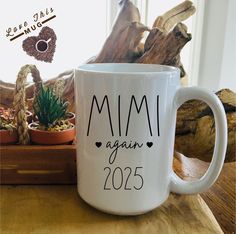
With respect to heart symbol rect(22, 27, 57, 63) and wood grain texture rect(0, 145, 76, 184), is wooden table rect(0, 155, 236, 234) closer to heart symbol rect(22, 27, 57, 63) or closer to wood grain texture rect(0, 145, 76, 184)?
wood grain texture rect(0, 145, 76, 184)

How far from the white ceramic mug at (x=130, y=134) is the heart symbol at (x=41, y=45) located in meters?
0.16

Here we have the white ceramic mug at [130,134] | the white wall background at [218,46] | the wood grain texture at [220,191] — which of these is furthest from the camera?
the white wall background at [218,46]

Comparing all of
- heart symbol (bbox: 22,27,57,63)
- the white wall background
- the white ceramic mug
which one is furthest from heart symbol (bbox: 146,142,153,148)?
the white wall background

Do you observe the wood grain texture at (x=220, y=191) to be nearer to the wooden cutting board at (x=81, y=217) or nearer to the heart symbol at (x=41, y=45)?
the wooden cutting board at (x=81, y=217)

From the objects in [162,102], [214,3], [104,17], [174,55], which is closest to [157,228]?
[162,102]

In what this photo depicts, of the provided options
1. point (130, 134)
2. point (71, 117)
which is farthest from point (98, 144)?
point (71, 117)

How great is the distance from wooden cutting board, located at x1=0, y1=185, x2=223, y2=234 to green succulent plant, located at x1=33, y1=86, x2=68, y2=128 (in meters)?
0.10

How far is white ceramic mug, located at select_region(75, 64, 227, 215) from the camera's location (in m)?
0.30

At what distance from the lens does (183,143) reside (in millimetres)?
498

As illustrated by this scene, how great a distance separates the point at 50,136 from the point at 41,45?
0.15 metres

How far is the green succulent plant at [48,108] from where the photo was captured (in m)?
0.38

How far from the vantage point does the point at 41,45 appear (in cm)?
45

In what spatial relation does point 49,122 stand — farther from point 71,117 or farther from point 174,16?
point 174,16

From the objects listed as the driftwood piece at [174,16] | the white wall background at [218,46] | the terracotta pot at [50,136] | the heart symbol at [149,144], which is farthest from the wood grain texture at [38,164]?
the white wall background at [218,46]
